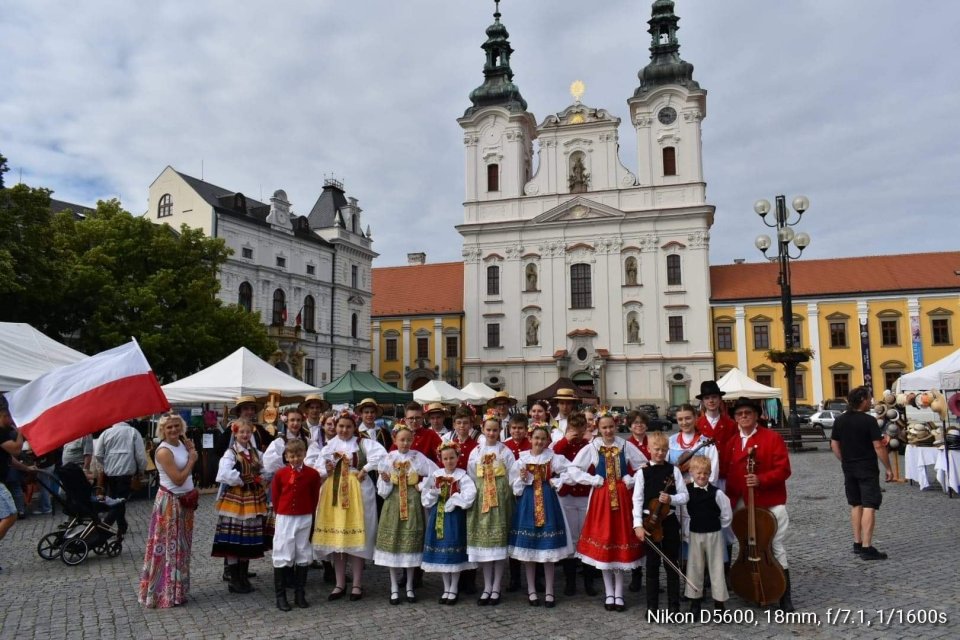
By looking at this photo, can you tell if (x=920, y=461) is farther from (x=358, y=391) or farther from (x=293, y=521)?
(x=358, y=391)

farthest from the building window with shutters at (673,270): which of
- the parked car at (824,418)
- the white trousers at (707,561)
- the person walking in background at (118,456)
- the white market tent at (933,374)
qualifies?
the white trousers at (707,561)

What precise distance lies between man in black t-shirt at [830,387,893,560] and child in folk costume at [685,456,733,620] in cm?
255

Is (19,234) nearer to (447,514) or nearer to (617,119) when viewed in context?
(447,514)

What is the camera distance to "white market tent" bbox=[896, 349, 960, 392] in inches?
545

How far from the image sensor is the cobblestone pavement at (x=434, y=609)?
5.35 m

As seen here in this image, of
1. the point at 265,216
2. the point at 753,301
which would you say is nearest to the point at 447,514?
the point at 265,216

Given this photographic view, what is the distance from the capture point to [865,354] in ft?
128

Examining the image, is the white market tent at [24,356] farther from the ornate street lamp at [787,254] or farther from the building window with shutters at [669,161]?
the building window with shutters at [669,161]

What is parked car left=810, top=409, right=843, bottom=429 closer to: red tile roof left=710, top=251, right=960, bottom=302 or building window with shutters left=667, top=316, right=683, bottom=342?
building window with shutters left=667, top=316, right=683, bottom=342

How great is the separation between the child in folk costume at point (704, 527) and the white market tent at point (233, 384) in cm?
1125

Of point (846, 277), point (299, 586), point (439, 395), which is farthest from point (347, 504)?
point (846, 277)

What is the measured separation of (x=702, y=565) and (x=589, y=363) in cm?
3739

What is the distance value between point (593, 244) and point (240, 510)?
39.2m

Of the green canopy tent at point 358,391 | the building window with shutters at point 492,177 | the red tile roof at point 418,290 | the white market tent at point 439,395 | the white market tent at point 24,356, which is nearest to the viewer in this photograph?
the white market tent at point 24,356
